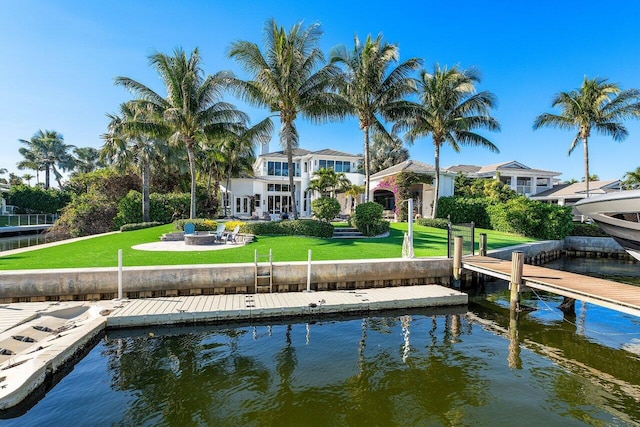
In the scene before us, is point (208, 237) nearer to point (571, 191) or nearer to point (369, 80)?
point (369, 80)

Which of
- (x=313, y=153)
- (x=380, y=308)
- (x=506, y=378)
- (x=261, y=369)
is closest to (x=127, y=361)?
(x=261, y=369)

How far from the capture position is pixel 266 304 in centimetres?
943

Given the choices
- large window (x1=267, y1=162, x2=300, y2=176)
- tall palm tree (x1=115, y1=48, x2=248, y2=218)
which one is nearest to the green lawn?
tall palm tree (x1=115, y1=48, x2=248, y2=218)

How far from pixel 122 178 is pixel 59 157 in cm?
3367

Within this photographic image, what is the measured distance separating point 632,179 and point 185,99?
129ft

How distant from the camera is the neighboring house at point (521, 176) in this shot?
123ft

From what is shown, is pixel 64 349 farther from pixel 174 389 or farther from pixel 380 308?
pixel 380 308

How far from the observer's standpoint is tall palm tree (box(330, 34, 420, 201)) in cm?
2014

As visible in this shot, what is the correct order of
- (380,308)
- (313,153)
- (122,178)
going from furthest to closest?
(313,153) < (122,178) < (380,308)

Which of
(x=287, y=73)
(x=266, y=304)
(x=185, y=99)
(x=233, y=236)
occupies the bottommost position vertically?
Result: (x=266, y=304)

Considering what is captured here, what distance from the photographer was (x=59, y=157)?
50.7 meters

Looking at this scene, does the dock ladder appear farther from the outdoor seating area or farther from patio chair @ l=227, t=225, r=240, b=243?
patio chair @ l=227, t=225, r=240, b=243

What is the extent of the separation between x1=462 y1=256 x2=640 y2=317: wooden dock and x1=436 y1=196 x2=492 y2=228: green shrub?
15.3 m

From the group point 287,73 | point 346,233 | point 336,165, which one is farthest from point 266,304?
point 336,165
